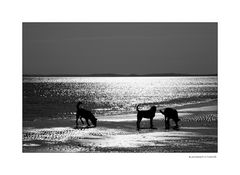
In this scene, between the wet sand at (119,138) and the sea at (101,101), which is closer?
the wet sand at (119,138)

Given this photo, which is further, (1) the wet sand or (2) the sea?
(2) the sea

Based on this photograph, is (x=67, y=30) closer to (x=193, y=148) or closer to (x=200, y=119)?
(x=200, y=119)

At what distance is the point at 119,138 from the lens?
50.9ft

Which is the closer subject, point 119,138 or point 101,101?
point 119,138

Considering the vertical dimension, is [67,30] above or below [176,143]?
above

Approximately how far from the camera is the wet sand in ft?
46.1

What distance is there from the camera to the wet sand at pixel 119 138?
46.1 feet
